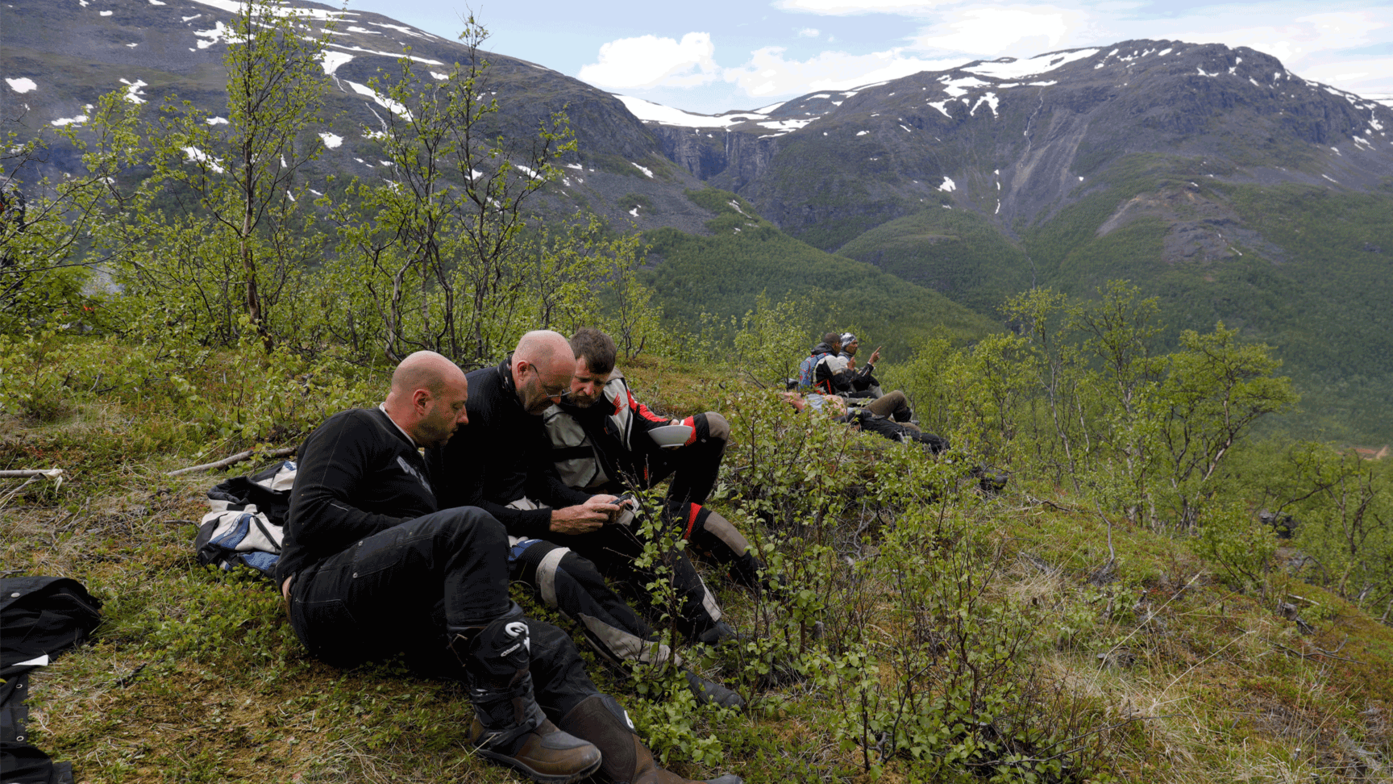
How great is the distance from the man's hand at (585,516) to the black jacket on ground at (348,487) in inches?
36.7

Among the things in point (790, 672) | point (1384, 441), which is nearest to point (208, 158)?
point (790, 672)

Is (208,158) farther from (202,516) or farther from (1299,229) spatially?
(1299,229)

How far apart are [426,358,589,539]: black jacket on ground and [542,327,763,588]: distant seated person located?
0.85ft

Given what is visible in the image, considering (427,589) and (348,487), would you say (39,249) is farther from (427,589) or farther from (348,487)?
(427,589)

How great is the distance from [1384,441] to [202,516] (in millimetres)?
140408

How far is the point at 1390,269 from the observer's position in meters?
147

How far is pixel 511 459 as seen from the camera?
462cm

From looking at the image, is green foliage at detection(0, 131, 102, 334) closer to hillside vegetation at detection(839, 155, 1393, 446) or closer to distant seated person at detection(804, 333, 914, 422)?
distant seated person at detection(804, 333, 914, 422)

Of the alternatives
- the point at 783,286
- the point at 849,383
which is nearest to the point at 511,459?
the point at 849,383

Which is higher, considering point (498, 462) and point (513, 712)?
point (498, 462)

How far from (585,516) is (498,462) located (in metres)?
0.82

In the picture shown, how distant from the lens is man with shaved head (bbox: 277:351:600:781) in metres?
3.10

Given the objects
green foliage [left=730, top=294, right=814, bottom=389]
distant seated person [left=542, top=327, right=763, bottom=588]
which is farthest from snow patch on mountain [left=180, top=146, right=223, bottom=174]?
green foliage [left=730, top=294, right=814, bottom=389]

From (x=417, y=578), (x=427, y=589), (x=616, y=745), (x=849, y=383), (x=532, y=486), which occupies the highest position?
(x=417, y=578)
